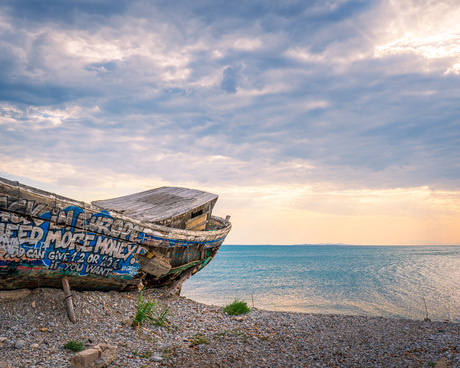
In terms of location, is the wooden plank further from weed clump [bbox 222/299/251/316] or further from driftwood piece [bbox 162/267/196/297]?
weed clump [bbox 222/299/251/316]

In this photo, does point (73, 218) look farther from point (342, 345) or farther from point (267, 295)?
point (267, 295)

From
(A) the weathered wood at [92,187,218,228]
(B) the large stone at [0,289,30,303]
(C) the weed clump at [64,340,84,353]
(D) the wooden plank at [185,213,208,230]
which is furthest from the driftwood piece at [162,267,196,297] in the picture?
(C) the weed clump at [64,340,84,353]

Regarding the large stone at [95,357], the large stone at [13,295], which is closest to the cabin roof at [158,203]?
the large stone at [13,295]

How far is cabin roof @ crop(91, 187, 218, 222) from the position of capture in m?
11.0

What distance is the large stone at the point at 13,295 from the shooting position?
7.26 metres

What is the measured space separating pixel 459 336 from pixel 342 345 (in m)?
4.21

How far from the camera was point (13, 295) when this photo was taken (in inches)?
292

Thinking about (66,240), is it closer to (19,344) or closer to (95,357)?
(19,344)

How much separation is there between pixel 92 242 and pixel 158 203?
4.70m

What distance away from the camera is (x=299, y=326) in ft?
34.6

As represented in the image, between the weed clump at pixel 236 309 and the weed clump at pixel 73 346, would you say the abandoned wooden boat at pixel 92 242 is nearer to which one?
the weed clump at pixel 73 346

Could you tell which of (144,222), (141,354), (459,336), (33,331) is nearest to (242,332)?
(141,354)

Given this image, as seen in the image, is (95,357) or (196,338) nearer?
(95,357)

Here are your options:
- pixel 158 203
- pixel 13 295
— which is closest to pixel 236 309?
pixel 158 203
